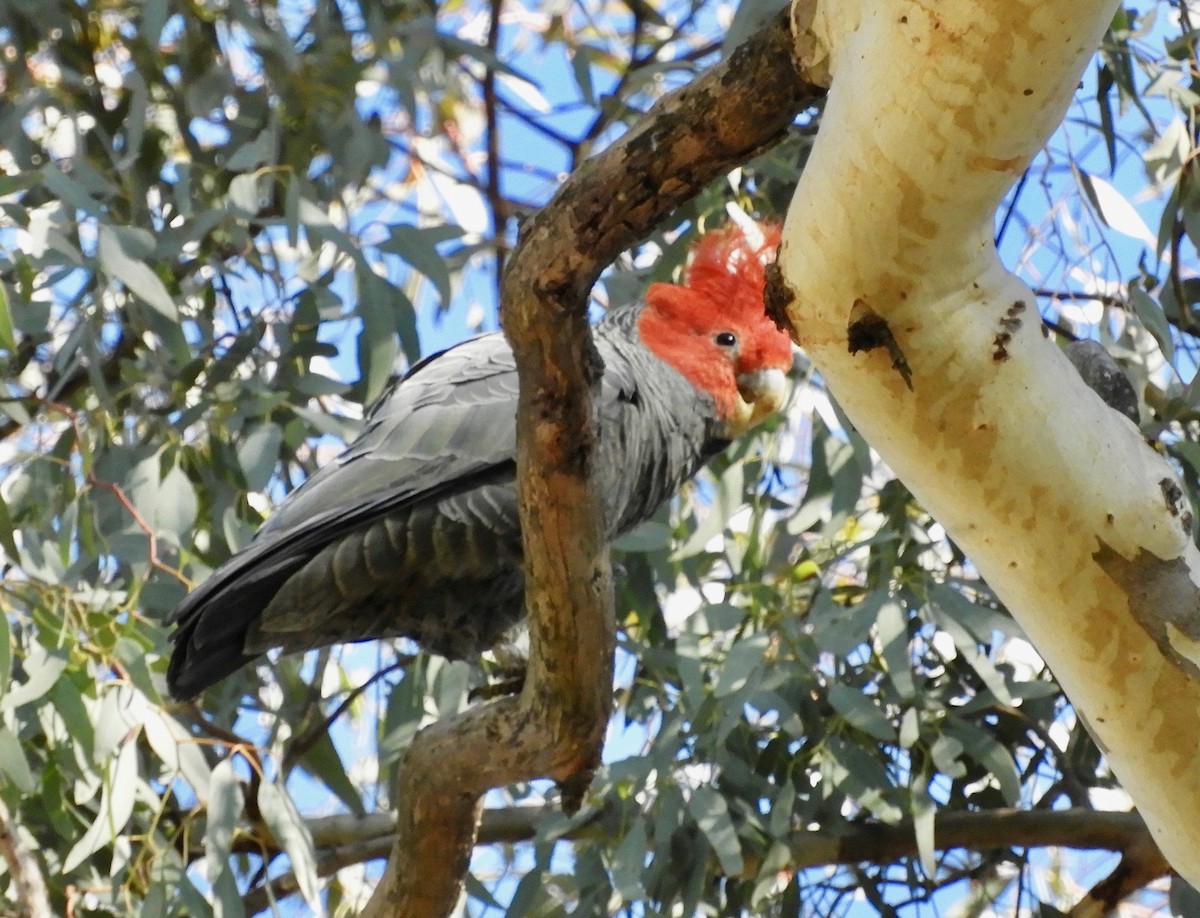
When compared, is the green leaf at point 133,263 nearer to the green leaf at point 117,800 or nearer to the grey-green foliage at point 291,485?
the grey-green foliage at point 291,485

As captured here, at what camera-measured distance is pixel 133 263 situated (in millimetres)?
1841

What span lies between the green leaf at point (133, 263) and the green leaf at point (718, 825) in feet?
2.83

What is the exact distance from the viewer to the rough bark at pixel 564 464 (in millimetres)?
1019

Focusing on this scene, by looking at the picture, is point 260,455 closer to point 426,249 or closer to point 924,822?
point 426,249

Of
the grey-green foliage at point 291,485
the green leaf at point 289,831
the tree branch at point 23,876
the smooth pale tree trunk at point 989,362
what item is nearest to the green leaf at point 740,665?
the grey-green foliage at point 291,485

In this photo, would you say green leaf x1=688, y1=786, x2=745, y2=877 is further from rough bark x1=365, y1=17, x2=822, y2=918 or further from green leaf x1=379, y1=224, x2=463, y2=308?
green leaf x1=379, y1=224, x2=463, y2=308

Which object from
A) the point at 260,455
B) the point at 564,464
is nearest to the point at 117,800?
the point at 260,455

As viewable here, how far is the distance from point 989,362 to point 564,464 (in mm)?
344

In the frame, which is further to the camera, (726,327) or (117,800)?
(726,327)

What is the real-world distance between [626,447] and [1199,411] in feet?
2.28

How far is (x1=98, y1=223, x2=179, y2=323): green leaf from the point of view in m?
1.82

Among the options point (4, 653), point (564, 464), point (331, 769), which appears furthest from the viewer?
point (331, 769)

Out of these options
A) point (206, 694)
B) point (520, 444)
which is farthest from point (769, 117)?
point (206, 694)

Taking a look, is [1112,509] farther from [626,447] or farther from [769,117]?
[626,447]
